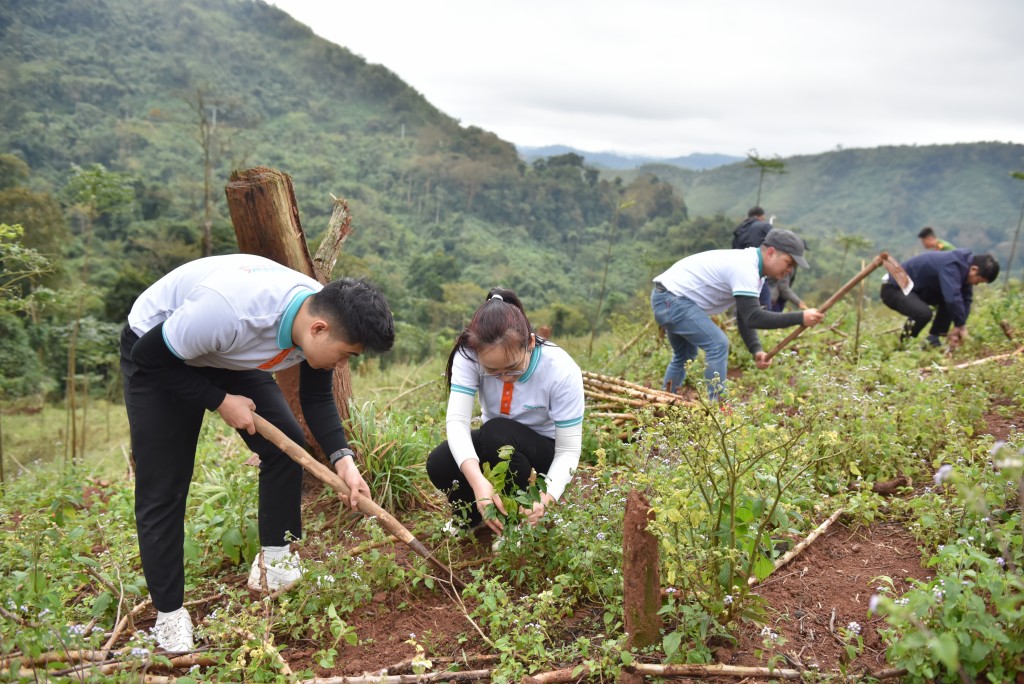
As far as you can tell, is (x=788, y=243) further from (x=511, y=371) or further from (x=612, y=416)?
(x=511, y=371)

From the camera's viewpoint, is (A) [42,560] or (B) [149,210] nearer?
(A) [42,560]

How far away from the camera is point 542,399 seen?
2936mm

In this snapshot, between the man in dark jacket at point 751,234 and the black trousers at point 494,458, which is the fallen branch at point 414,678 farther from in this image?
the man in dark jacket at point 751,234

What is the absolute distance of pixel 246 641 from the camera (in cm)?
247

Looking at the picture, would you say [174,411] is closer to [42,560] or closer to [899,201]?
[42,560]

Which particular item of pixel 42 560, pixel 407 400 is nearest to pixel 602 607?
pixel 42 560

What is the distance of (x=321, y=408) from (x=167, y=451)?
59 cm

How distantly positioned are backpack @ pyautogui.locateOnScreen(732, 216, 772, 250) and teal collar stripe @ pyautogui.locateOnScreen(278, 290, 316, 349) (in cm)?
551

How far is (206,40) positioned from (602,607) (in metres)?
77.4

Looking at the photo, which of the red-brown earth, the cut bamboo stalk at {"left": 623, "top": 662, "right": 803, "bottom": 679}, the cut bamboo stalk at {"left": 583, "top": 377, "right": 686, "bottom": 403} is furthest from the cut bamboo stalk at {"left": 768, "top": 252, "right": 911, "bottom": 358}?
the cut bamboo stalk at {"left": 623, "top": 662, "right": 803, "bottom": 679}

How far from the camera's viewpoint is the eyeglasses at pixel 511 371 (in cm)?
274

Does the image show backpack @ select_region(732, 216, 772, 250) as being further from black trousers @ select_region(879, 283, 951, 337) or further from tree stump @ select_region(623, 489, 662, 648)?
tree stump @ select_region(623, 489, 662, 648)

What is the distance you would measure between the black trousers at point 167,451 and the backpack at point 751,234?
5445mm

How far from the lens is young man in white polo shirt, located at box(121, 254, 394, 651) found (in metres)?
2.29
